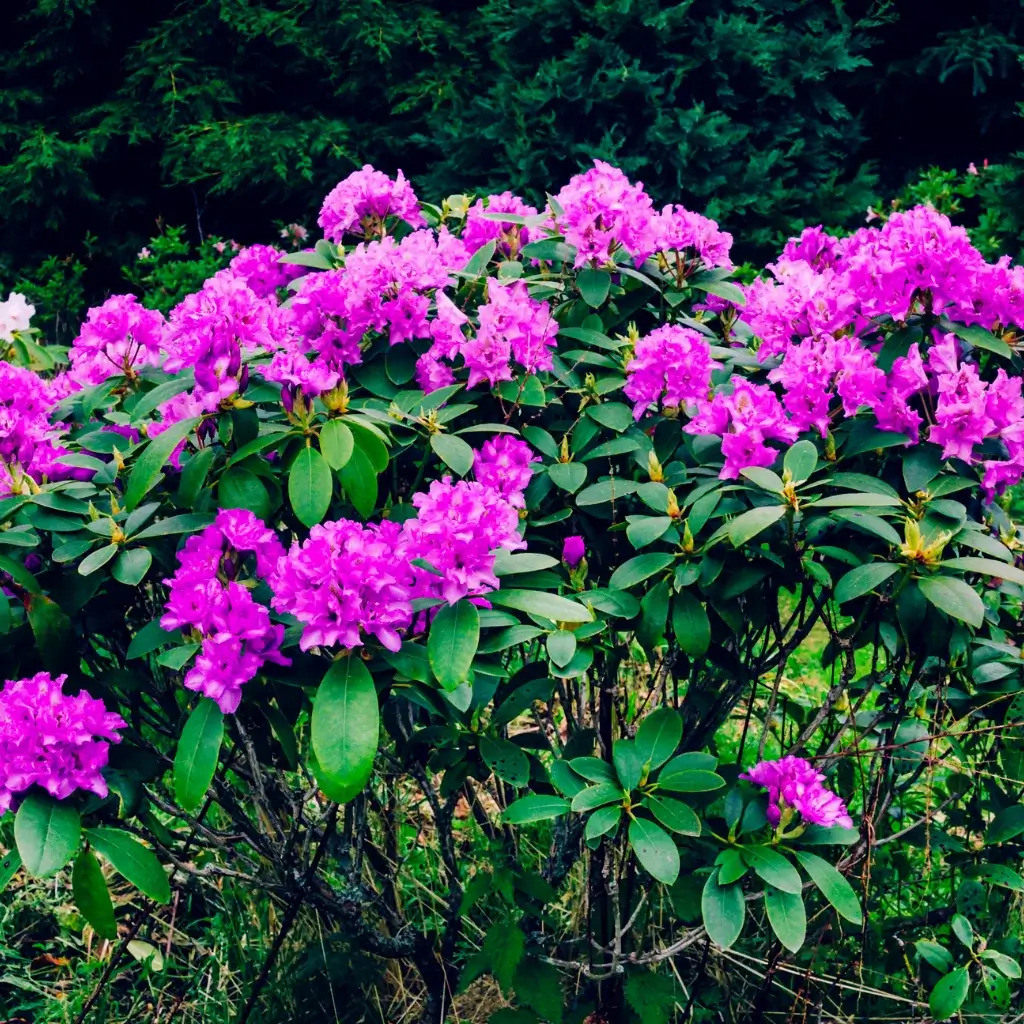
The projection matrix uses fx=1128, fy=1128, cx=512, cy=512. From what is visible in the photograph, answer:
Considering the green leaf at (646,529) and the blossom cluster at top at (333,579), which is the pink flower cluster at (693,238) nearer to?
the green leaf at (646,529)

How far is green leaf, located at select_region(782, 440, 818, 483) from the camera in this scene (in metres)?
1.58

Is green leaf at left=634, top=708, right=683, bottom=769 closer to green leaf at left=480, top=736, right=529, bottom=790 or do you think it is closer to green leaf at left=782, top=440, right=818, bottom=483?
green leaf at left=480, top=736, right=529, bottom=790

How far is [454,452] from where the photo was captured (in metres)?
1.62

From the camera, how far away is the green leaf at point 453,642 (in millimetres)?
1368

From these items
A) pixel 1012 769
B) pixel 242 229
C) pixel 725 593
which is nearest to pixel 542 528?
pixel 725 593

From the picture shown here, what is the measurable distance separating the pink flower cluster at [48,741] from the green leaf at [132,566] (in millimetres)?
155

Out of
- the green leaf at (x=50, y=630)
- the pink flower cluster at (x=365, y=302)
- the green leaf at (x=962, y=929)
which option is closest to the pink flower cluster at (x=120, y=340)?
the pink flower cluster at (x=365, y=302)

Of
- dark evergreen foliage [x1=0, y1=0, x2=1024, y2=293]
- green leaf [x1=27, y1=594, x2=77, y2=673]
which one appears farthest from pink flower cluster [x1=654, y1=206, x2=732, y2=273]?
dark evergreen foliage [x1=0, y1=0, x2=1024, y2=293]

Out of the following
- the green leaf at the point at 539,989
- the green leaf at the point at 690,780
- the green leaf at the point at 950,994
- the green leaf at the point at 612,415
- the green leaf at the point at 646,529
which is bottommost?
the green leaf at the point at 539,989

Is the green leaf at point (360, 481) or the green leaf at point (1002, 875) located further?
the green leaf at point (1002, 875)

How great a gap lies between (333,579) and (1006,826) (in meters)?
1.36

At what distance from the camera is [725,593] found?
163 cm

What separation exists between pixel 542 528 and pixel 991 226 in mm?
3897

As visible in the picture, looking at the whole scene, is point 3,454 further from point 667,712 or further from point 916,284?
point 916,284
